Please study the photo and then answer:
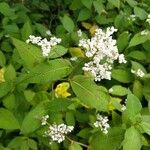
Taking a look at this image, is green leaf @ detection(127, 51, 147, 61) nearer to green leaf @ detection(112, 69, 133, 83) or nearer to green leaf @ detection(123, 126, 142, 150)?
green leaf @ detection(112, 69, 133, 83)

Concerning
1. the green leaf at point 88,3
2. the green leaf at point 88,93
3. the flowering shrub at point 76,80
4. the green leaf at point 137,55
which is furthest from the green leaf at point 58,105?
the green leaf at point 88,3

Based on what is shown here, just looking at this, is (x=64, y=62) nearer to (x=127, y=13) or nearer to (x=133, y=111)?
(x=133, y=111)

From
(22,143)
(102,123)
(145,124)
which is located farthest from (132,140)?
(22,143)

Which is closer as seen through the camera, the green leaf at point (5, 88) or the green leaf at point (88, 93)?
the green leaf at point (88, 93)

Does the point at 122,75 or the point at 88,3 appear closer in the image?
the point at 122,75

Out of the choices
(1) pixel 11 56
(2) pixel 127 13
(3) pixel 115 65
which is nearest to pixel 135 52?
(3) pixel 115 65

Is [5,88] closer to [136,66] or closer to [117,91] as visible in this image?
[117,91]

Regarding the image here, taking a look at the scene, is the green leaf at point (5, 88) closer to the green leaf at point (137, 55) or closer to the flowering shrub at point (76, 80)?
the flowering shrub at point (76, 80)

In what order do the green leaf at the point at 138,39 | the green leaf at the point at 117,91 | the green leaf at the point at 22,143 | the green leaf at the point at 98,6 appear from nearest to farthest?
A: the green leaf at the point at 22,143 → the green leaf at the point at 117,91 → the green leaf at the point at 138,39 → the green leaf at the point at 98,6
